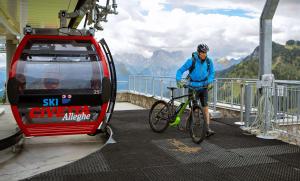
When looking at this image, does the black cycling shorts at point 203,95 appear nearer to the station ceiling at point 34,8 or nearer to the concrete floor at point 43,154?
the concrete floor at point 43,154

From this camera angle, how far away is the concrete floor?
6.92 m

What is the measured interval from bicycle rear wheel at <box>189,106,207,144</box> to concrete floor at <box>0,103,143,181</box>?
7.31ft

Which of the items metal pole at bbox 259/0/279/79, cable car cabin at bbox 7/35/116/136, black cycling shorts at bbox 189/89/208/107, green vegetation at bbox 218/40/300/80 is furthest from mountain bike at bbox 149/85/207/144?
green vegetation at bbox 218/40/300/80

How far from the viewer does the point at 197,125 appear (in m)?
7.19

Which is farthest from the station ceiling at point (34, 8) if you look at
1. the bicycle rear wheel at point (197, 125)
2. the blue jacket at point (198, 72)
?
the bicycle rear wheel at point (197, 125)

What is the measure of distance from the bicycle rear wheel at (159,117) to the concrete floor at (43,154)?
4.14ft

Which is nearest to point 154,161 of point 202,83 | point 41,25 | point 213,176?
point 213,176

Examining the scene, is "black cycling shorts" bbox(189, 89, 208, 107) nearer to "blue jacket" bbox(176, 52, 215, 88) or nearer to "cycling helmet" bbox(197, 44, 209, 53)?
"blue jacket" bbox(176, 52, 215, 88)

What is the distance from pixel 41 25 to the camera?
824 inches

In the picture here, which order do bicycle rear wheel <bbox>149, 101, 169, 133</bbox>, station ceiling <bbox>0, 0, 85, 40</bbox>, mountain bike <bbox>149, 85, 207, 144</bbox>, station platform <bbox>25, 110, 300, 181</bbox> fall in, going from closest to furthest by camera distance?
station platform <bbox>25, 110, 300, 181</bbox> < mountain bike <bbox>149, 85, 207, 144</bbox> < bicycle rear wheel <bbox>149, 101, 169, 133</bbox> < station ceiling <bbox>0, 0, 85, 40</bbox>

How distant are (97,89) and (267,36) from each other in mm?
3615

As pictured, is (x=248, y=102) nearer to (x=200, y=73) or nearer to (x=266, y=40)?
(x=266, y=40)

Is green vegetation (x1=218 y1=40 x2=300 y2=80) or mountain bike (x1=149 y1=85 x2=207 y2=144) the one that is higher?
green vegetation (x1=218 y1=40 x2=300 y2=80)

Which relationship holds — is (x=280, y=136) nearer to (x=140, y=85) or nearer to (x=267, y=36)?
(x=267, y=36)
